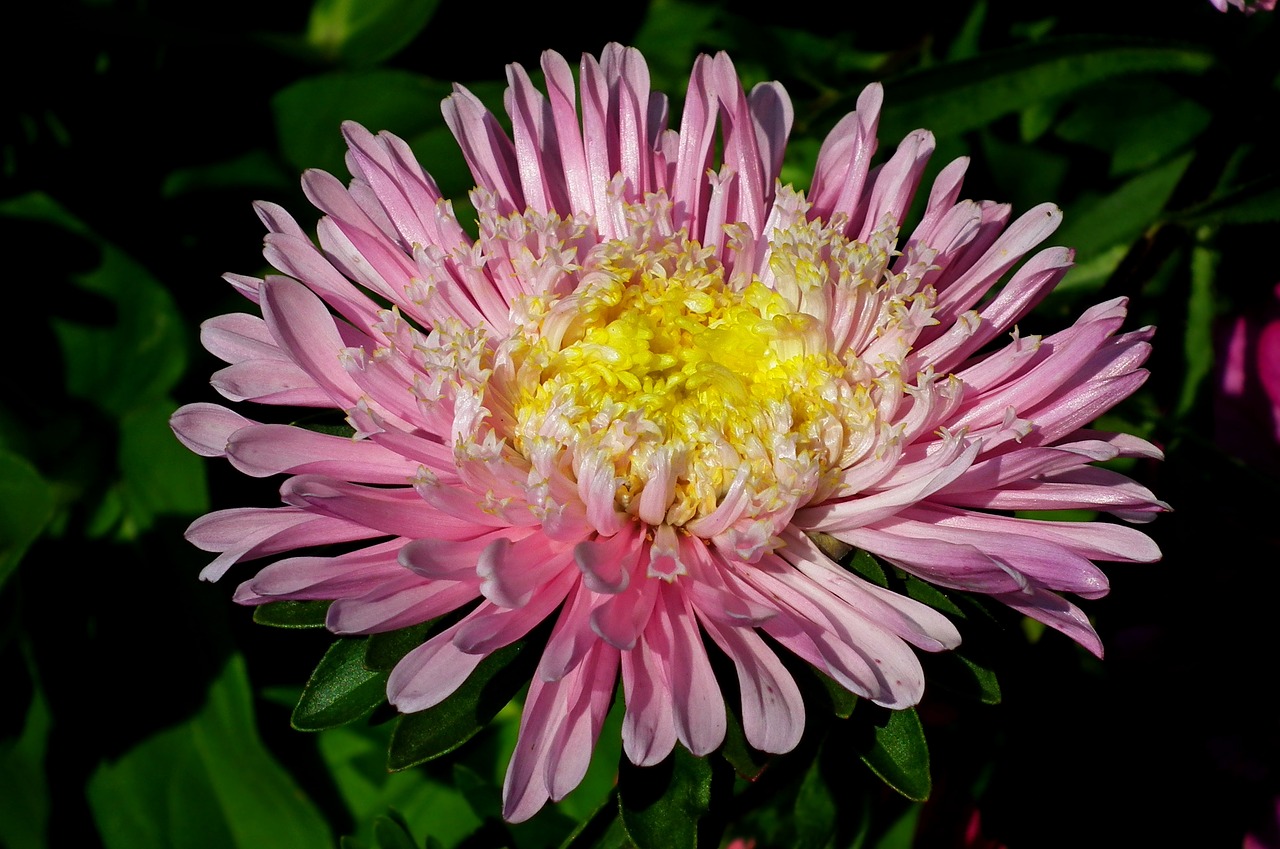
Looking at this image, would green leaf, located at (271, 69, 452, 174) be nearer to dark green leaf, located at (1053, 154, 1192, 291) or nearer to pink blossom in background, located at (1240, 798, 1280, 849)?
dark green leaf, located at (1053, 154, 1192, 291)

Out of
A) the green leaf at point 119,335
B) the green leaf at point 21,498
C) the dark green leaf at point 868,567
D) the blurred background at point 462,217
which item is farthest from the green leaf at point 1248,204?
the green leaf at point 21,498

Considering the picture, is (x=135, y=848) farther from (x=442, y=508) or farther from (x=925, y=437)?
(x=925, y=437)

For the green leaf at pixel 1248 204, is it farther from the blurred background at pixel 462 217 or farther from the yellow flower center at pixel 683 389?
the yellow flower center at pixel 683 389

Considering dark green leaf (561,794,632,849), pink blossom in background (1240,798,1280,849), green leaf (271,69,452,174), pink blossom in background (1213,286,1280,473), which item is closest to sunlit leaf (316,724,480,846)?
dark green leaf (561,794,632,849)

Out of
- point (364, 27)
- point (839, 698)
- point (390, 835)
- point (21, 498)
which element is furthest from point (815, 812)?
point (364, 27)

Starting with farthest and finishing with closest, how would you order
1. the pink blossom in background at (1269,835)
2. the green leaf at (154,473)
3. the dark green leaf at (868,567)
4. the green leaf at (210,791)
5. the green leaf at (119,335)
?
1. the green leaf at (119,335)
2. the green leaf at (154,473)
3. the green leaf at (210,791)
4. the pink blossom in background at (1269,835)
5. the dark green leaf at (868,567)

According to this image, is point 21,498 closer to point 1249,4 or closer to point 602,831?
point 602,831
